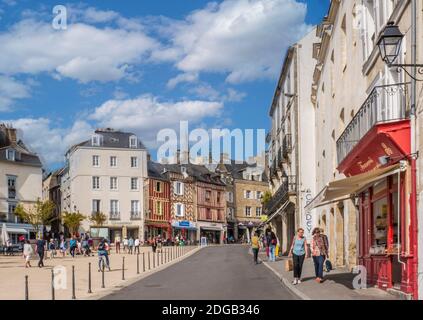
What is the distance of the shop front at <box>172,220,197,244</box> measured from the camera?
298 feet

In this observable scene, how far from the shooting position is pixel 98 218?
74.9 metres

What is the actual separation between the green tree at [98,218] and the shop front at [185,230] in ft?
46.4

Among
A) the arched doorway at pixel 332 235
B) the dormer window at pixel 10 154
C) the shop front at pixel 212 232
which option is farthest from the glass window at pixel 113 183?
the arched doorway at pixel 332 235

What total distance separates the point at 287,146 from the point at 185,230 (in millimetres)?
51006

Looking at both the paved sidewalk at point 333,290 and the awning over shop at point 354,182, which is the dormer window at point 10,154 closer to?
the paved sidewalk at point 333,290

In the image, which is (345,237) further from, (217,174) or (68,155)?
(217,174)

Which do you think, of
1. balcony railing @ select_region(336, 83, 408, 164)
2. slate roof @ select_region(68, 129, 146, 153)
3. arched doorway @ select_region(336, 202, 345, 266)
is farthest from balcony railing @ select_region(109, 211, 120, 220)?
balcony railing @ select_region(336, 83, 408, 164)

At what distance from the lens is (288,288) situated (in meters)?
17.8

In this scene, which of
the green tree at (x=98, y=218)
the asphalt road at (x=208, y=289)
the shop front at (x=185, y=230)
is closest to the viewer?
the asphalt road at (x=208, y=289)

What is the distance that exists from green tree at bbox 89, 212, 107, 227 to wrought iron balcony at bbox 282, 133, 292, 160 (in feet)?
111

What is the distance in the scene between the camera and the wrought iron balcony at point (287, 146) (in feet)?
141

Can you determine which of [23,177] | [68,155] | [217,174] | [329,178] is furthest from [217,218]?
[329,178]

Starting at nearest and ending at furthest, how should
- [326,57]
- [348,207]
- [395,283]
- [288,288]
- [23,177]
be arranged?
1. [395,283]
2. [288,288]
3. [348,207]
4. [326,57]
5. [23,177]
